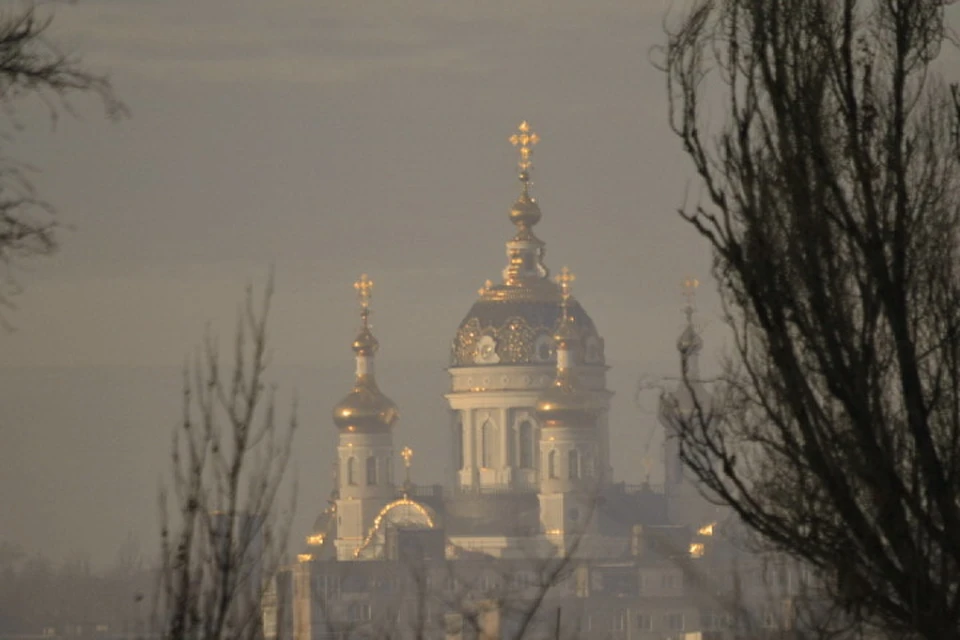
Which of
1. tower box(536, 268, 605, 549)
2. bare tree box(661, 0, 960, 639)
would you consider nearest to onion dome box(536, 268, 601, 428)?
tower box(536, 268, 605, 549)

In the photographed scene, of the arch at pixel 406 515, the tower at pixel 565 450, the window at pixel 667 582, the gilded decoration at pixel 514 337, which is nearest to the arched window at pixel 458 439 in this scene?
the gilded decoration at pixel 514 337

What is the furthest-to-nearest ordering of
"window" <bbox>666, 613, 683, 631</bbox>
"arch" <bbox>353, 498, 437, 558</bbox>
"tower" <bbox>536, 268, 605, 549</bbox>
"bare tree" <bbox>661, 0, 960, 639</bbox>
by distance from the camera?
"arch" <bbox>353, 498, 437, 558</bbox>
"tower" <bbox>536, 268, 605, 549</bbox>
"window" <bbox>666, 613, 683, 631</bbox>
"bare tree" <bbox>661, 0, 960, 639</bbox>

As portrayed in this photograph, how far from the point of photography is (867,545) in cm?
973

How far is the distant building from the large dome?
0.05 m

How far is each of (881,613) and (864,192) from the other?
4.47ft

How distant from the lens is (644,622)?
93.7 m

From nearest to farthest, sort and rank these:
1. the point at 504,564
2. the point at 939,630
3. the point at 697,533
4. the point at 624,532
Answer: the point at 939,630 → the point at 504,564 → the point at 697,533 → the point at 624,532

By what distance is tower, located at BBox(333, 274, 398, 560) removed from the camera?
336ft

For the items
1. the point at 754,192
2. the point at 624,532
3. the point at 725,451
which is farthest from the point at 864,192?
the point at 624,532

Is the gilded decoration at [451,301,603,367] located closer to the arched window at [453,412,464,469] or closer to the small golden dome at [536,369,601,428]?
the arched window at [453,412,464,469]

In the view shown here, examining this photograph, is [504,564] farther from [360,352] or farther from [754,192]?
[754,192]

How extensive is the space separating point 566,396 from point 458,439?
11.3m

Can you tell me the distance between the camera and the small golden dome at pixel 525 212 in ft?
358

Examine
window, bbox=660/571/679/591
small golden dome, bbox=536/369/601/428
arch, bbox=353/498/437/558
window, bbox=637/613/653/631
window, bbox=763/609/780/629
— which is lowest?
window, bbox=763/609/780/629
